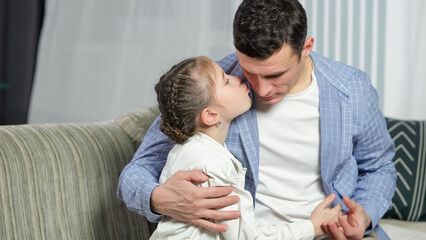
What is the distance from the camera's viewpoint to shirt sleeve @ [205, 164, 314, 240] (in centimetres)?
133

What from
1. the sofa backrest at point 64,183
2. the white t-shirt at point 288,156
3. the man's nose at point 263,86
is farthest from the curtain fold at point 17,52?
the man's nose at point 263,86

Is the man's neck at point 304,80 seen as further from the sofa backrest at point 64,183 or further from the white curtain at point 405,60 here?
the white curtain at point 405,60

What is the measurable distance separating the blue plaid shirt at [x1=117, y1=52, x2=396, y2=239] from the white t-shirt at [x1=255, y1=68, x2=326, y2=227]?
0.13ft

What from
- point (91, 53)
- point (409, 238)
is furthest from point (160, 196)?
point (91, 53)

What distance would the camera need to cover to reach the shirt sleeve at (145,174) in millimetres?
1475

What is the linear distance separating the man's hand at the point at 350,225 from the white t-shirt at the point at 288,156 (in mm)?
150

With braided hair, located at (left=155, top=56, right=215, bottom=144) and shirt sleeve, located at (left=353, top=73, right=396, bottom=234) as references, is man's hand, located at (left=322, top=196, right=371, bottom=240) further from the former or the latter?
braided hair, located at (left=155, top=56, right=215, bottom=144)

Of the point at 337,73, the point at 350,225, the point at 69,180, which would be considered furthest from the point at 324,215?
the point at 69,180

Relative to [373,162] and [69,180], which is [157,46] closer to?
[69,180]

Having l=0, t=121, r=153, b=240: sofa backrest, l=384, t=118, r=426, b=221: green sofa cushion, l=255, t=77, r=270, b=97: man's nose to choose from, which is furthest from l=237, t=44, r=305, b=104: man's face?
l=384, t=118, r=426, b=221: green sofa cushion

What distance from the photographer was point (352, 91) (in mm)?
1647

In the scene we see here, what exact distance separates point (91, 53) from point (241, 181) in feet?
8.73

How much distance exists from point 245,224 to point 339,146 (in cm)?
44

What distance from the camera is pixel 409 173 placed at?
2.33 m
